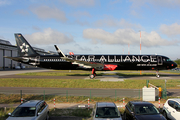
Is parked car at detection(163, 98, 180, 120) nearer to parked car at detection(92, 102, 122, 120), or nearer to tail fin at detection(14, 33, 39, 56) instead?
parked car at detection(92, 102, 122, 120)

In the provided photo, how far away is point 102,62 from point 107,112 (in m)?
25.3

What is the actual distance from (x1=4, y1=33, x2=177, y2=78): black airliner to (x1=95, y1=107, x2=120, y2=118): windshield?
74.9ft

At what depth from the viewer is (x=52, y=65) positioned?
3478cm

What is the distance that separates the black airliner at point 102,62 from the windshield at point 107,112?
22829 mm

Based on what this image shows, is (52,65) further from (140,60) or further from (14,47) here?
(14,47)

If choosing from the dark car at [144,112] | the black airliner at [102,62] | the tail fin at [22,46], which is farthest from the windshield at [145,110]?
the tail fin at [22,46]

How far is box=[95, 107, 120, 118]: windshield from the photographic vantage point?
8.03 meters

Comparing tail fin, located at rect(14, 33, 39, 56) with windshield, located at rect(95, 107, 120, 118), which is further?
tail fin, located at rect(14, 33, 39, 56)

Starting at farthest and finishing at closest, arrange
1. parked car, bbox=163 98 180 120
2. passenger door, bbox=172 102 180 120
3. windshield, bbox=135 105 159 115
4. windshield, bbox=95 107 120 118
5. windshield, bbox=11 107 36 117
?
parked car, bbox=163 98 180 120 → passenger door, bbox=172 102 180 120 → windshield, bbox=135 105 159 115 → windshield, bbox=11 107 36 117 → windshield, bbox=95 107 120 118

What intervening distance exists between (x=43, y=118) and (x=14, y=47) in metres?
87.5

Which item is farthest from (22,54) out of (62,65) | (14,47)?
(14,47)

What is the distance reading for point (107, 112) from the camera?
8273 millimetres

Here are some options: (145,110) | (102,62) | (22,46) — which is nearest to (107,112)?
(145,110)

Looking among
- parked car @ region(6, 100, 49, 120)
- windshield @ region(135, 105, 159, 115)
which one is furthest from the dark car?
parked car @ region(6, 100, 49, 120)
